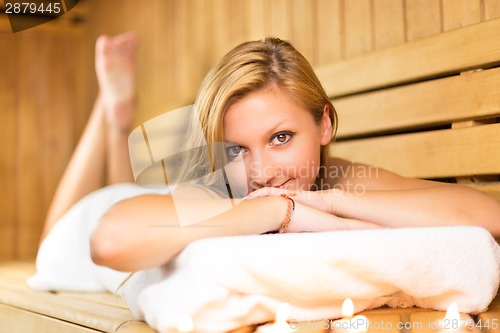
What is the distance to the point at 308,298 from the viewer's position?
3.38 feet

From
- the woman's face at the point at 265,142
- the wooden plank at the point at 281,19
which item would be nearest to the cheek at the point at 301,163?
the woman's face at the point at 265,142

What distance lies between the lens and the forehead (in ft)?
4.60

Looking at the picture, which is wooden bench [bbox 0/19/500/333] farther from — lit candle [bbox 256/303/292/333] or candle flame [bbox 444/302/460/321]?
lit candle [bbox 256/303/292/333]

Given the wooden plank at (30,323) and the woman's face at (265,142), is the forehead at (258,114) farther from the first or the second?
the wooden plank at (30,323)

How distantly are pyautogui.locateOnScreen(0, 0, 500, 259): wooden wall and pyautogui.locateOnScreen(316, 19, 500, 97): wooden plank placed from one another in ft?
1.71

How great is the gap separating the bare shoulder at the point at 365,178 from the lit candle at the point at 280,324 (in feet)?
1.96

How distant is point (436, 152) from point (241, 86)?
745mm

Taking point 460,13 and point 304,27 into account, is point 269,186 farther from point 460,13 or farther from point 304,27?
point 304,27

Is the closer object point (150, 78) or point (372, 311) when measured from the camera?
point (372, 311)

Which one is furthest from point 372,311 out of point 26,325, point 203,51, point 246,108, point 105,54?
point 203,51

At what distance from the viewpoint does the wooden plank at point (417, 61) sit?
1.71 m

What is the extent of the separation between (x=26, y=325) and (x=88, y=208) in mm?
868

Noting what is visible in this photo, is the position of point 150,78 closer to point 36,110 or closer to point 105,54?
point 36,110

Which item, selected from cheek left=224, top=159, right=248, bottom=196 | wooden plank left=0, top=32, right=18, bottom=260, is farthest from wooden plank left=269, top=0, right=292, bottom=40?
wooden plank left=0, top=32, right=18, bottom=260
